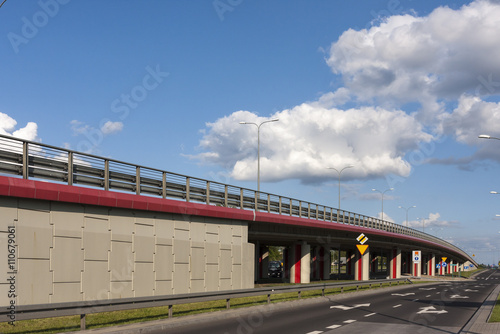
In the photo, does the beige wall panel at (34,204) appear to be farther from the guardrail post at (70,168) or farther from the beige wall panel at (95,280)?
the beige wall panel at (95,280)

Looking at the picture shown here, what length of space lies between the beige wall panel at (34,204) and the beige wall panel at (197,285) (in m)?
9.29

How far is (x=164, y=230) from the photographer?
2361 centimetres

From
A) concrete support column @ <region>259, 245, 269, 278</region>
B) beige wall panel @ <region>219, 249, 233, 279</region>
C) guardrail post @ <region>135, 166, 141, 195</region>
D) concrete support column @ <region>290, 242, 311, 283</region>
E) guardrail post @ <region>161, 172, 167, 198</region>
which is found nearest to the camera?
guardrail post @ <region>135, 166, 141, 195</region>

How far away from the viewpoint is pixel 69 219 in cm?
1858

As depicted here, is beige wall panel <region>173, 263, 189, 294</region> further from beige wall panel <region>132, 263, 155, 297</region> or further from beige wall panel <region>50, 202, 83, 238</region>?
beige wall panel <region>50, 202, 83, 238</region>

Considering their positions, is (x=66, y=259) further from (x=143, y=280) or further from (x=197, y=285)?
(x=197, y=285)

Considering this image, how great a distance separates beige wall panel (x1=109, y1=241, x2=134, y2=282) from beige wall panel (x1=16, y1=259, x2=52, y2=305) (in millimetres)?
3021

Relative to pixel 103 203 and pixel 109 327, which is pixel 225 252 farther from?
Answer: pixel 109 327

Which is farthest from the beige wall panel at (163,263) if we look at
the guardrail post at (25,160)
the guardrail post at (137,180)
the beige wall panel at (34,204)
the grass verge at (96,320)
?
the guardrail post at (25,160)

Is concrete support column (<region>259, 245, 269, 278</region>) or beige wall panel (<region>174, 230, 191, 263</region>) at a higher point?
beige wall panel (<region>174, 230, 191, 263</region>)

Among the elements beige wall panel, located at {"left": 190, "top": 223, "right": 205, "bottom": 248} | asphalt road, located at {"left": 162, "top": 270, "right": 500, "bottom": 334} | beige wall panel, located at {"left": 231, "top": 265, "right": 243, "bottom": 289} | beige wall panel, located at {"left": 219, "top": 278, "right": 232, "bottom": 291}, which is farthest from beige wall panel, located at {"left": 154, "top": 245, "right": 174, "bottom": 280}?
beige wall panel, located at {"left": 231, "top": 265, "right": 243, "bottom": 289}

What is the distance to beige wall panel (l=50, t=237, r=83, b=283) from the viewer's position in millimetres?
17859

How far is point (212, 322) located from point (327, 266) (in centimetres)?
4639

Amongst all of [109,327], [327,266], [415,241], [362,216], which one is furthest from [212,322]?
[415,241]
